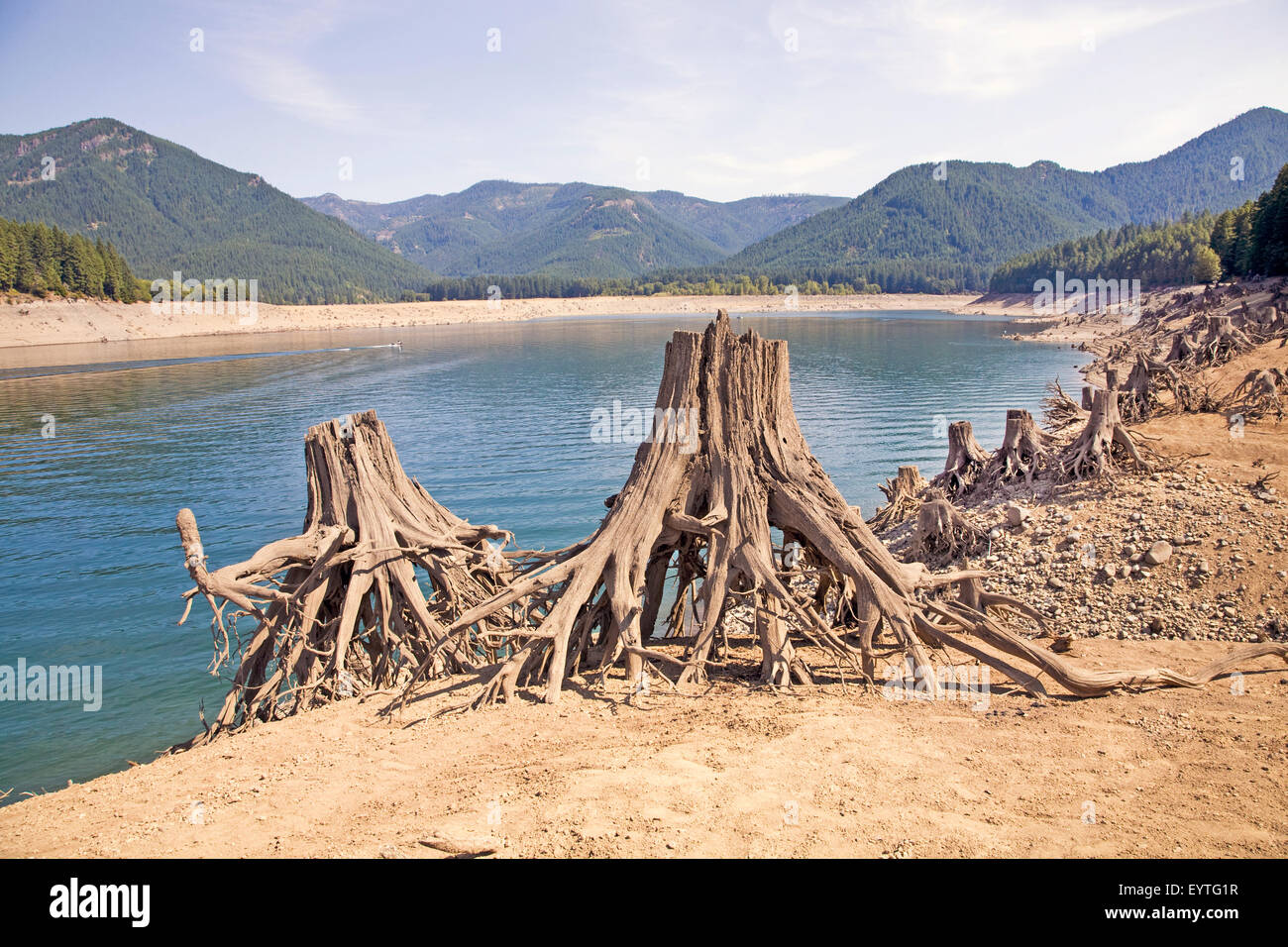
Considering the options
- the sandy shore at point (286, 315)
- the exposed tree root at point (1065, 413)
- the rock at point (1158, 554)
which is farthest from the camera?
the sandy shore at point (286, 315)

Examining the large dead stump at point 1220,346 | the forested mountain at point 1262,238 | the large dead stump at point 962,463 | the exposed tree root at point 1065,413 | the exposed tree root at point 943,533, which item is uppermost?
the forested mountain at point 1262,238

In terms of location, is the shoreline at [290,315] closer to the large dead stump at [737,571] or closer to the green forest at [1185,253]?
→ the green forest at [1185,253]

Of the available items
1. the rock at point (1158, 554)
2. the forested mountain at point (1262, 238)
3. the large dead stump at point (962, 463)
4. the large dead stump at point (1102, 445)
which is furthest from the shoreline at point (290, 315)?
the rock at point (1158, 554)

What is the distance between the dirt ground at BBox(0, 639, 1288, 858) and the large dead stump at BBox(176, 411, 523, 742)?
1.38m

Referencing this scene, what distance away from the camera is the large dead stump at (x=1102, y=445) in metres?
14.2

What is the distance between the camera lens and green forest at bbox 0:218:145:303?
97.8m

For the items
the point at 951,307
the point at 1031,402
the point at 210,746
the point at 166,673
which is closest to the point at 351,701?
the point at 210,746

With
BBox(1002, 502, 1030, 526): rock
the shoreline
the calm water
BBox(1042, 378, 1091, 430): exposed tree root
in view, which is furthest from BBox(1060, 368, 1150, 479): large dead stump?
the shoreline

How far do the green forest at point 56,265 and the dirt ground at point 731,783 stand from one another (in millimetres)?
121340

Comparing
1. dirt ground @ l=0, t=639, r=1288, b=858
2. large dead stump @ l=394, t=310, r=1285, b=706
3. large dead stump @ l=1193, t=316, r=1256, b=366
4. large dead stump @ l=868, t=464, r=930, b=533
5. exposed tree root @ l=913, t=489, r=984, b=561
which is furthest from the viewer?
large dead stump @ l=1193, t=316, r=1256, b=366

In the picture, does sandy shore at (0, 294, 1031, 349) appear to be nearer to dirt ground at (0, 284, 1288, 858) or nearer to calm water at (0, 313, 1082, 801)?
calm water at (0, 313, 1082, 801)

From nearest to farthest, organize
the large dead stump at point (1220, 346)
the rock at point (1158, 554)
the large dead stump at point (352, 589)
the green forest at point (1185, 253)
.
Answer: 1. the large dead stump at point (352, 589)
2. the rock at point (1158, 554)
3. the large dead stump at point (1220, 346)
4. the green forest at point (1185, 253)
